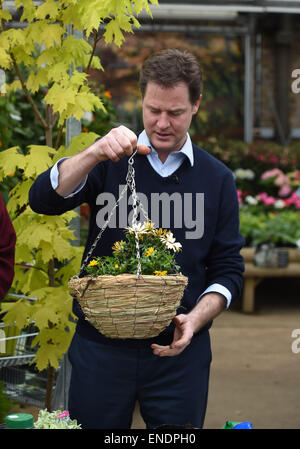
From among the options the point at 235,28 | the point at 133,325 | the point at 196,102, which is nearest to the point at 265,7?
the point at 235,28

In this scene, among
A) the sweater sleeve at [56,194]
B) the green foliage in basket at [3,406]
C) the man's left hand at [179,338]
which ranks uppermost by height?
the sweater sleeve at [56,194]

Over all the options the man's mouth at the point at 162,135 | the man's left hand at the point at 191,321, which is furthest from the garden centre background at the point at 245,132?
the man's mouth at the point at 162,135

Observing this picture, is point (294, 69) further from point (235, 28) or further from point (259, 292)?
point (259, 292)

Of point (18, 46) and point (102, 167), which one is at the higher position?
point (18, 46)

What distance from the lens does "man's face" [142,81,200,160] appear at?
1.91 metres

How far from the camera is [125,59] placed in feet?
36.9

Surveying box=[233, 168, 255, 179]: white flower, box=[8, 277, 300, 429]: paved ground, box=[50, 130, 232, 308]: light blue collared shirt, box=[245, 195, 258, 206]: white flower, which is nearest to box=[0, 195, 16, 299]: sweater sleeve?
box=[50, 130, 232, 308]: light blue collared shirt

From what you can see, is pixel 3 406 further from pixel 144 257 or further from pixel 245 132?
pixel 245 132

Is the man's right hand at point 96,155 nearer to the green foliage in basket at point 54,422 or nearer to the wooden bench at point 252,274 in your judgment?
the green foliage in basket at point 54,422

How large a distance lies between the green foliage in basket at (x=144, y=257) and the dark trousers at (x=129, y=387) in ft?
1.12

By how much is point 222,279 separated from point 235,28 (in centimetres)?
1041

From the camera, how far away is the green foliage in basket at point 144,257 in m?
1.70

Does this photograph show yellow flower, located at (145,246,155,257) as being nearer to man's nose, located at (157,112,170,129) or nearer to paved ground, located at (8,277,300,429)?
man's nose, located at (157,112,170,129)

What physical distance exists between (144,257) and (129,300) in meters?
0.16
